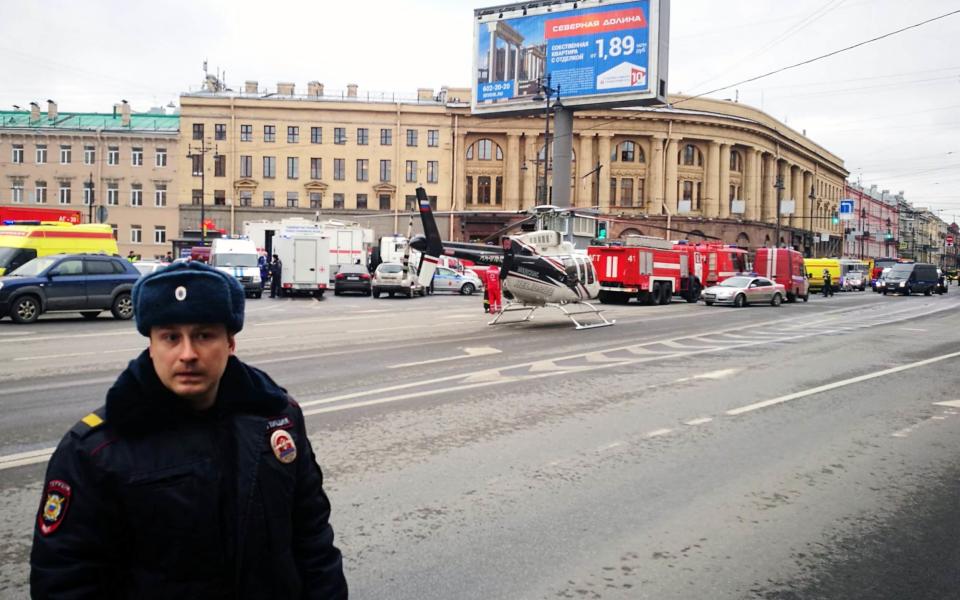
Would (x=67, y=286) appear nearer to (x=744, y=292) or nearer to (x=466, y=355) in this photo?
(x=466, y=355)

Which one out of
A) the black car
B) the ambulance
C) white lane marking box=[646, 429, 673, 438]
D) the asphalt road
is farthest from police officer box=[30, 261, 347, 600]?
the black car

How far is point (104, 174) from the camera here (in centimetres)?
6775

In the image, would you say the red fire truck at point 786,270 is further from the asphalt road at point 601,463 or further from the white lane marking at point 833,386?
the asphalt road at point 601,463

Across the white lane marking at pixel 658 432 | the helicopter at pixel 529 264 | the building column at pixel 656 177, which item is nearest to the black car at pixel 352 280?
the helicopter at pixel 529 264

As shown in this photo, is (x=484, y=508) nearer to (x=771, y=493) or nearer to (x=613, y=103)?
(x=771, y=493)

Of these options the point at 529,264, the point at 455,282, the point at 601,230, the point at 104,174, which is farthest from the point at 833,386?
the point at 104,174

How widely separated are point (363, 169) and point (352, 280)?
3454cm

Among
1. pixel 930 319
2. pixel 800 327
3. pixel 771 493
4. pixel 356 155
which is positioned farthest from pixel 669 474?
pixel 356 155

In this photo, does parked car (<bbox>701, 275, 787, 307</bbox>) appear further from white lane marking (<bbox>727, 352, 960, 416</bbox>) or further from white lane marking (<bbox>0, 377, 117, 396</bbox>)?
white lane marking (<bbox>0, 377, 117, 396</bbox>)

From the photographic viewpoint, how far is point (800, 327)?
22547 millimetres

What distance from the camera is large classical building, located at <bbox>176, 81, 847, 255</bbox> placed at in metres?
67.1

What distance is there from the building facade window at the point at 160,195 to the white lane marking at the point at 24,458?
219ft

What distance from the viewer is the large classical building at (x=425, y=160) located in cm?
6706

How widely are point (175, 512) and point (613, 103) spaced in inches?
1497
